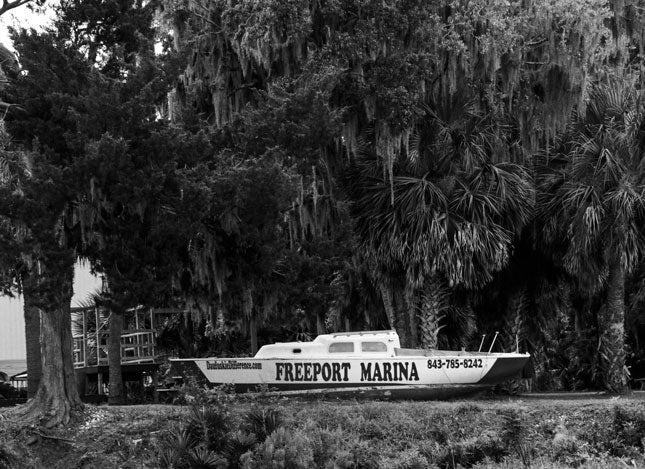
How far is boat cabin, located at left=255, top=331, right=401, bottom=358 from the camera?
25.5 m

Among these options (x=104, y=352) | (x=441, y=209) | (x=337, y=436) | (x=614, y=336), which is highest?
(x=441, y=209)

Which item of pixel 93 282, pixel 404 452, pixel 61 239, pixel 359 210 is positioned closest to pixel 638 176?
pixel 359 210

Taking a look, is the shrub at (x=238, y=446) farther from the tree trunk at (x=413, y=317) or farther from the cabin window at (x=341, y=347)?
the tree trunk at (x=413, y=317)

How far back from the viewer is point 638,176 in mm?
27797

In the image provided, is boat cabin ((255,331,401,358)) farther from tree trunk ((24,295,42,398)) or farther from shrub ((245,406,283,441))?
tree trunk ((24,295,42,398))

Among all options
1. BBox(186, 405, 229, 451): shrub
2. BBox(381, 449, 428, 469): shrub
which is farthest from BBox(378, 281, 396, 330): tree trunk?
BBox(186, 405, 229, 451): shrub

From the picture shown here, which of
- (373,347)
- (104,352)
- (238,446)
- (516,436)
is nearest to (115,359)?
(104,352)

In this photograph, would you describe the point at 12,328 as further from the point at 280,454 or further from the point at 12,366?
the point at 280,454

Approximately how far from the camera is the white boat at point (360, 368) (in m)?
25.2

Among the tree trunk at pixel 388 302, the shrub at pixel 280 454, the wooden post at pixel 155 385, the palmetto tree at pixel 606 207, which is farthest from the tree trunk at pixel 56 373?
the palmetto tree at pixel 606 207

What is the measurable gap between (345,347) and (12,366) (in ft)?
74.7

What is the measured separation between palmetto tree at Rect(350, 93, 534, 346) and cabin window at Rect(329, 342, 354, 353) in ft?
11.2

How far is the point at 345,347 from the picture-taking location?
25.8 m

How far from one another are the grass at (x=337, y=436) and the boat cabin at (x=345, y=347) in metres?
1.65
